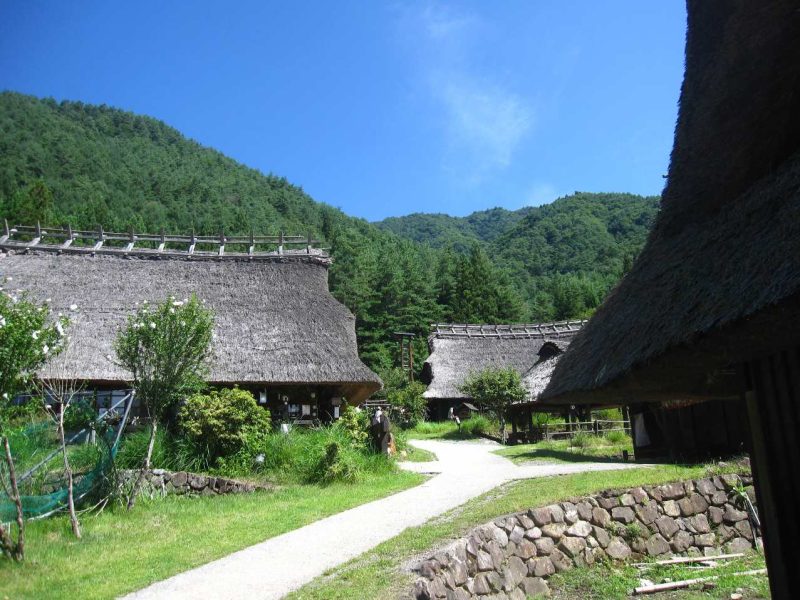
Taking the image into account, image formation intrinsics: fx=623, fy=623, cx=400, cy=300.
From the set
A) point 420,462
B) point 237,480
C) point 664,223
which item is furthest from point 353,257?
point 664,223

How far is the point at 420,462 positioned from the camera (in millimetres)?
17219

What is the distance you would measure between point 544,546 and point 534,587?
633 mm

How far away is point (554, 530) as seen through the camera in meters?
8.96

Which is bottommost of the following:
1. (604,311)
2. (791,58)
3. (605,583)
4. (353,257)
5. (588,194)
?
(605,583)

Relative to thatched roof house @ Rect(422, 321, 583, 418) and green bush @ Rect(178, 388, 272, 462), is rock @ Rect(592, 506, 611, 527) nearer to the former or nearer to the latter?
green bush @ Rect(178, 388, 272, 462)

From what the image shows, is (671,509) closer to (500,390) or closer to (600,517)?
(600,517)

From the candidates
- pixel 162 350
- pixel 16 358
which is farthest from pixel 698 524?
pixel 16 358

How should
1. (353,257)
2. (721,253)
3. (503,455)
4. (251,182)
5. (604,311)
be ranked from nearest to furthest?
(721,253) → (604,311) → (503,455) → (353,257) → (251,182)

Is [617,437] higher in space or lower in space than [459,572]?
higher

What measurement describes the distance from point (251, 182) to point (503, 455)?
58.8 metres

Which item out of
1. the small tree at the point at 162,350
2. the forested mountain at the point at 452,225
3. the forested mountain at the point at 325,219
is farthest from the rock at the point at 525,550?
the forested mountain at the point at 452,225

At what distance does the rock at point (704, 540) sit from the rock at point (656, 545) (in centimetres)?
63

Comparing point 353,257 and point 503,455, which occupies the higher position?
point 353,257

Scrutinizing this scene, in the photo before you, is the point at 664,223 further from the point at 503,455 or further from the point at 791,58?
the point at 503,455
